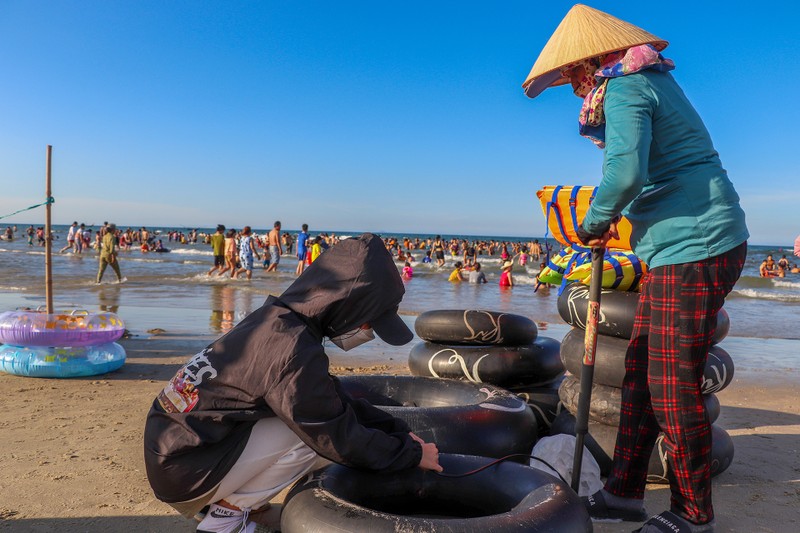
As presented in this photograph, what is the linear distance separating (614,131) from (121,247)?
154ft

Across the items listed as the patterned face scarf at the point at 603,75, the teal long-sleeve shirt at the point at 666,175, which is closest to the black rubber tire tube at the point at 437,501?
the teal long-sleeve shirt at the point at 666,175

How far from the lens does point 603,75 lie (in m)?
2.66

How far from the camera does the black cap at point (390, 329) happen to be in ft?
7.79

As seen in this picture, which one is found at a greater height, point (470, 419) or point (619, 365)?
point (619, 365)

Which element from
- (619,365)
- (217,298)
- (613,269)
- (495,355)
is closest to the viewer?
(619,365)

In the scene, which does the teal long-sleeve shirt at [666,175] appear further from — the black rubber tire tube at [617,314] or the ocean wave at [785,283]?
the ocean wave at [785,283]

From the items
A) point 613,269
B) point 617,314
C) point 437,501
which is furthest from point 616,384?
point 437,501

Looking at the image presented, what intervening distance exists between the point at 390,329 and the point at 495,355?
226 cm

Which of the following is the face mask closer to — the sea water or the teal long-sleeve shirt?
the teal long-sleeve shirt

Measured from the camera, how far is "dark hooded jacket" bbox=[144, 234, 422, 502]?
2.18 m

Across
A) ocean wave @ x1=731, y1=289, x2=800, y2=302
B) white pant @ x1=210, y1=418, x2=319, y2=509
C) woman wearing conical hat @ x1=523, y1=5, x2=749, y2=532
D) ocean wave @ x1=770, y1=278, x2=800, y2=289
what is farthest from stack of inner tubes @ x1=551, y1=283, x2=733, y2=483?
ocean wave @ x1=770, y1=278, x2=800, y2=289

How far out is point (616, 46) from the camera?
2.69 meters

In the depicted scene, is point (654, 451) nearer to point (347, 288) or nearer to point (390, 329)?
point (390, 329)

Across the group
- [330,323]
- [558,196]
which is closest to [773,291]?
[558,196]
